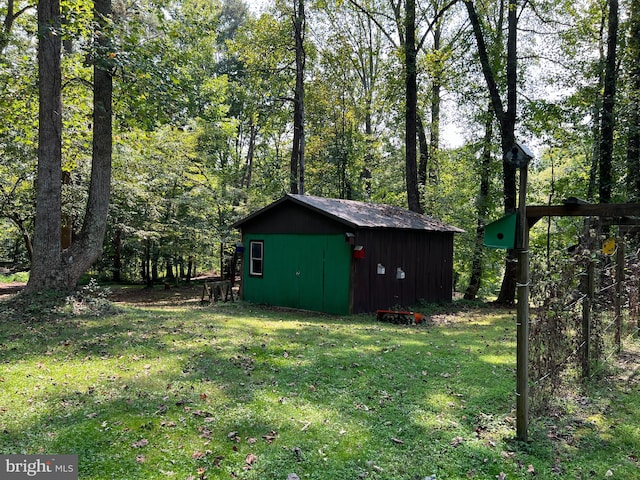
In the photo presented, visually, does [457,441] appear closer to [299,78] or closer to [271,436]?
[271,436]

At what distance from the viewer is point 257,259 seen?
13.2m

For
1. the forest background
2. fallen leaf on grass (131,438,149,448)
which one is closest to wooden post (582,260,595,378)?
the forest background

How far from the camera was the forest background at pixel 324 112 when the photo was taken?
33.0 feet

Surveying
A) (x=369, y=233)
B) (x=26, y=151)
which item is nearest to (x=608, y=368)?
(x=369, y=233)

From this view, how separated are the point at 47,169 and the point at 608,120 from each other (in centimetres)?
1368

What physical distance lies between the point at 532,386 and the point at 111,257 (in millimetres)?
23323

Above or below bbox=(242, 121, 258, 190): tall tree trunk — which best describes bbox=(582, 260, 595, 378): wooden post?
below

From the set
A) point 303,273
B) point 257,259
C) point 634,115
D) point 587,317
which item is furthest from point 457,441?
point 634,115

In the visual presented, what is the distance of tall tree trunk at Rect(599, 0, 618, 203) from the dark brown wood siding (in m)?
4.48

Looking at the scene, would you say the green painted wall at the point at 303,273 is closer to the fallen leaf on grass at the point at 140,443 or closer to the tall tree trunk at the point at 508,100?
the tall tree trunk at the point at 508,100

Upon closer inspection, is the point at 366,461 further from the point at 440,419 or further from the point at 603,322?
the point at 603,322

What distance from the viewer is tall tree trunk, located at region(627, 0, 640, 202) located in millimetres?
10867

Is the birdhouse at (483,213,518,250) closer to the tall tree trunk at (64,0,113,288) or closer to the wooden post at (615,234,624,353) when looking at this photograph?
the wooden post at (615,234,624,353)

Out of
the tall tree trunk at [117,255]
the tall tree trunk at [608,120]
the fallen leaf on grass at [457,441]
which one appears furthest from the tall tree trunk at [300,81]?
the fallen leaf on grass at [457,441]
